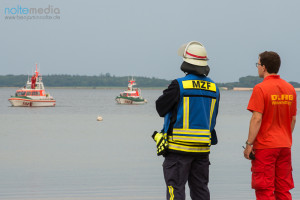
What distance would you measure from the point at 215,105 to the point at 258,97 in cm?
41

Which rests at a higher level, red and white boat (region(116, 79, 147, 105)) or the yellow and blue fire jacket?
the yellow and blue fire jacket

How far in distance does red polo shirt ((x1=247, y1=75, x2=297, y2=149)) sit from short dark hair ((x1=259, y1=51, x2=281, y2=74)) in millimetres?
75

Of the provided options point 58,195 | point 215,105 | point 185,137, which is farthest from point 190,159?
point 58,195

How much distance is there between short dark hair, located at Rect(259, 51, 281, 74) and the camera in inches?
200

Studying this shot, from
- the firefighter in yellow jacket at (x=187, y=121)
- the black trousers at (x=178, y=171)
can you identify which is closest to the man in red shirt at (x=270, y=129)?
the firefighter in yellow jacket at (x=187, y=121)

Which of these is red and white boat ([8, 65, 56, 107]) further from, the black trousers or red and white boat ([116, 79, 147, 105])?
the black trousers

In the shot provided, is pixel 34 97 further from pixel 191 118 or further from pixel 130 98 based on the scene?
pixel 191 118

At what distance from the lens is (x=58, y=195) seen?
26.8 ft

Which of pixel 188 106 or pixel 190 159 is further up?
pixel 188 106

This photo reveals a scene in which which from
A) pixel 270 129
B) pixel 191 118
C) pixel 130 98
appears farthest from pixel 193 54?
pixel 130 98

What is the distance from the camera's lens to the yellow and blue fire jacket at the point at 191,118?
4672mm

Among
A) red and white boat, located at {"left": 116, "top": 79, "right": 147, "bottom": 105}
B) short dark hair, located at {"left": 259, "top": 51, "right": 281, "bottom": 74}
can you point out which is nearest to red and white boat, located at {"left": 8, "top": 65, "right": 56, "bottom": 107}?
red and white boat, located at {"left": 116, "top": 79, "right": 147, "bottom": 105}

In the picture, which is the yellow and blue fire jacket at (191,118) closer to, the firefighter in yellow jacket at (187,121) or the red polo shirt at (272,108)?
the firefighter in yellow jacket at (187,121)

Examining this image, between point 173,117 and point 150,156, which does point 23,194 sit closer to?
point 173,117
